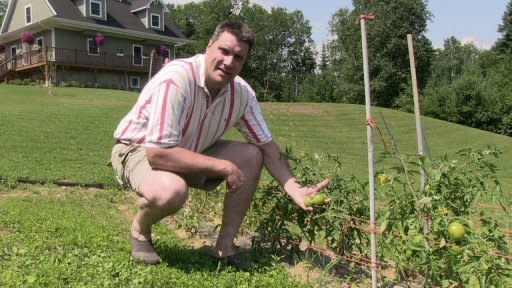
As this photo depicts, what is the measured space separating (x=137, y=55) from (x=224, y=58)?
28.5 metres

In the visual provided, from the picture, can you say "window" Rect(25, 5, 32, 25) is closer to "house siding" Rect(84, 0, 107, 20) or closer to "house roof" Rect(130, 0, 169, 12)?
"house siding" Rect(84, 0, 107, 20)

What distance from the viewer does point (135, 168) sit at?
9.28 ft

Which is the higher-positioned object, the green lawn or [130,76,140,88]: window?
[130,76,140,88]: window

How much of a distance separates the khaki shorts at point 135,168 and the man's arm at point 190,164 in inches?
6.4

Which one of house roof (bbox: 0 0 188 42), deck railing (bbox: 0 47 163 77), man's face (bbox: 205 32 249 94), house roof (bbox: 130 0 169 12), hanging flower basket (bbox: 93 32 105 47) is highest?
house roof (bbox: 130 0 169 12)

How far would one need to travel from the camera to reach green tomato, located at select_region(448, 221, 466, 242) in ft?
6.57

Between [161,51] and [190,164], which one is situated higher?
[161,51]

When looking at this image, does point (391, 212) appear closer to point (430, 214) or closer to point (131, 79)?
point (430, 214)

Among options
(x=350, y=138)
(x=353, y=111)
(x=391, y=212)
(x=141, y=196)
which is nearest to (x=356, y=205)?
(x=391, y=212)

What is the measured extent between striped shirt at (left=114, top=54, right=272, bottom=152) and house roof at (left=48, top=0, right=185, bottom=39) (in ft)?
84.3

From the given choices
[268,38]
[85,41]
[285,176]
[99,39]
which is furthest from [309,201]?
[268,38]

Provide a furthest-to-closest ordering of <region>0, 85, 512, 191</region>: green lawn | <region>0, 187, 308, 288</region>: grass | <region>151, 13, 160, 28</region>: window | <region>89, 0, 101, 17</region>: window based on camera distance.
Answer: <region>151, 13, 160, 28</region>: window
<region>89, 0, 101, 17</region>: window
<region>0, 85, 512, 191</region>: green lawn
<region>0, 187, 308, 288</region>: grass

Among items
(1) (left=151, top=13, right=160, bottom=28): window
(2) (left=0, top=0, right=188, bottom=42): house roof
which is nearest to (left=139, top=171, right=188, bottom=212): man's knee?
(2) (left=0, top=0, right=188, bottom=42): house roof

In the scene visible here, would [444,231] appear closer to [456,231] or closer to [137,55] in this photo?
[456,231]
